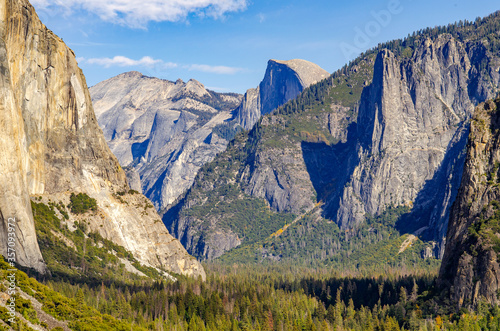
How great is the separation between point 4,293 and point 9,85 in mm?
88821

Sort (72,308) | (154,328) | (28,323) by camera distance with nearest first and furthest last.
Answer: (28,323) < (72,308) < (154,328)

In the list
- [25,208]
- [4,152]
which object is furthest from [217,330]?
[4,152]

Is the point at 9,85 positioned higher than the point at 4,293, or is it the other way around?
the point at 9,85

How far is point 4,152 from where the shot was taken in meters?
185

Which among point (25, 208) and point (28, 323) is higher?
point (25, 208)

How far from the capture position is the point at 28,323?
11131cm

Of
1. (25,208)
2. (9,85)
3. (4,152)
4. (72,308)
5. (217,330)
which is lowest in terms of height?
(217,330)

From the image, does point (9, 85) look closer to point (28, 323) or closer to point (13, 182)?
point (13, 182)

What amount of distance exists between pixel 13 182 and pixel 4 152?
920 cm

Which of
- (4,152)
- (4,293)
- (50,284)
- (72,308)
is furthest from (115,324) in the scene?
(4,152)

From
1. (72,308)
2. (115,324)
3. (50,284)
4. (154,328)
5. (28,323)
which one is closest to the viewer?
(28,323)

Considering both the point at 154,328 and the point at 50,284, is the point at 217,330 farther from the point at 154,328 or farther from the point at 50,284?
the point at 50,284

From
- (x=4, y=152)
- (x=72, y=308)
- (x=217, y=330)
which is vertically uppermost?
(x=4, y=152)

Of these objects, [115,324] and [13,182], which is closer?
[115,324]
